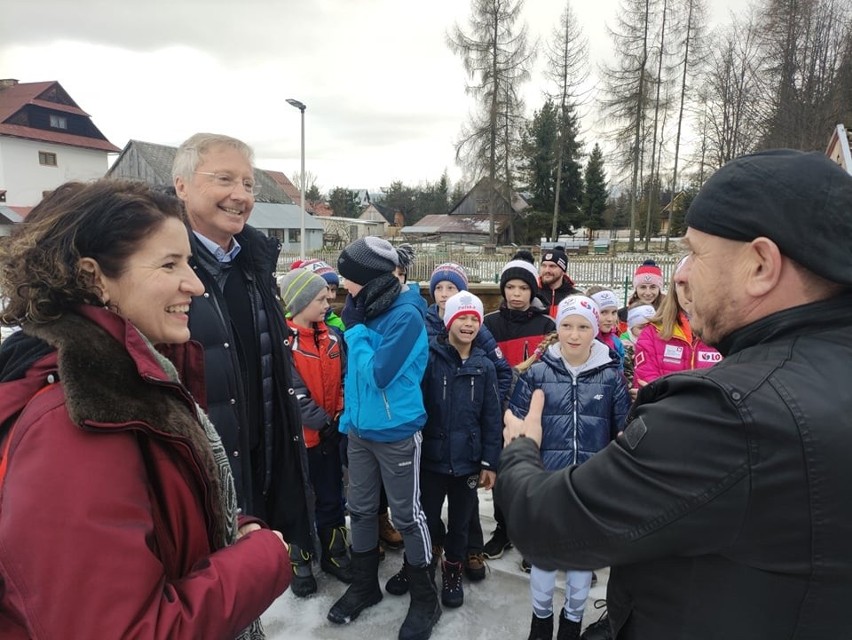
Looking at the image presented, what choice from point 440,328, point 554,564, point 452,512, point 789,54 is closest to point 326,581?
point 452,512

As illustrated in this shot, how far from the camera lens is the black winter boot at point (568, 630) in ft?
9.31

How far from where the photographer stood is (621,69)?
1240 inches

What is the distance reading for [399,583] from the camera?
329 centimetres

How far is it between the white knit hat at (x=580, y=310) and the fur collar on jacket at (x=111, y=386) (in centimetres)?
229

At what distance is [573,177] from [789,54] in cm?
1848

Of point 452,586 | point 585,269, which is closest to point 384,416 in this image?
point 452,586

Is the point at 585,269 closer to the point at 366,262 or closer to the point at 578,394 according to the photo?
the point at 578,394

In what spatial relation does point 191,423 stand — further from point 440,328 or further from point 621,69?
point 621,69

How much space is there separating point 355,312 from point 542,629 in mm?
2025

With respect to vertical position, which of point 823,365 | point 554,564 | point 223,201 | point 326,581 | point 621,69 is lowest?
point 326,581

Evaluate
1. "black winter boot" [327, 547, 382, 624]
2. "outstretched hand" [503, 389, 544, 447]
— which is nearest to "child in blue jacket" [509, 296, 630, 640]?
"black winter boot" [327, 547, 382, 624]

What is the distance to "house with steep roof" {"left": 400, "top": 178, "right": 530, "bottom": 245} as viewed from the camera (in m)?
34.7

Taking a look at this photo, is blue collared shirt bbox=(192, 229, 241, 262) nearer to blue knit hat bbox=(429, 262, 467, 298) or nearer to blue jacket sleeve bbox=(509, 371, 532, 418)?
blue jacket sleeve bbox=(509, 371, 532, 418)

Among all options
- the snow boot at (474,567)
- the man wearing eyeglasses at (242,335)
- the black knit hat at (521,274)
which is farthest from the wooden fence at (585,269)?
the man wearing eyeglasses at (242,335)
